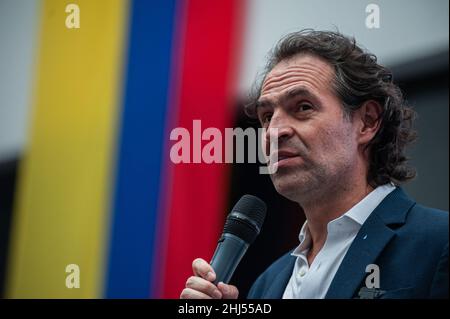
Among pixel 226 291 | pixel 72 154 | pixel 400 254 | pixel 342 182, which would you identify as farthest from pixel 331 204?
pixel 72 154

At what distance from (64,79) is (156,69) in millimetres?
394

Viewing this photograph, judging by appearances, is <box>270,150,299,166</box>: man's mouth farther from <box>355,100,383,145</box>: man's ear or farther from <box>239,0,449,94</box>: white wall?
<box>239,0,449,94</box>: white wall

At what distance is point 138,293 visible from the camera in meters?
2.60

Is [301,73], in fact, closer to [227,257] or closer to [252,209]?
[252,209]

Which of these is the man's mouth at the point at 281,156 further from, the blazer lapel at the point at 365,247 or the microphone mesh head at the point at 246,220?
the blazer lapel at the point at 365,247

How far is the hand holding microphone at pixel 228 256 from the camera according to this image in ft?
5.14

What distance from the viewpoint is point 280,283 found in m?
1.93

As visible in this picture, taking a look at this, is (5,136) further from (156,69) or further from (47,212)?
(156,69)

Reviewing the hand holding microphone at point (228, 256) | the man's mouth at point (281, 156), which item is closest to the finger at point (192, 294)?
the hand holding microphone at point (228, 256)

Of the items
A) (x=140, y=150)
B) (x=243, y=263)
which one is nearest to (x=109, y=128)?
(x=140, y=150)

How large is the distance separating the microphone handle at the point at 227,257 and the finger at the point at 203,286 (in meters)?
0.02

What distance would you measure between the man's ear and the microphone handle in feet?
1.68
